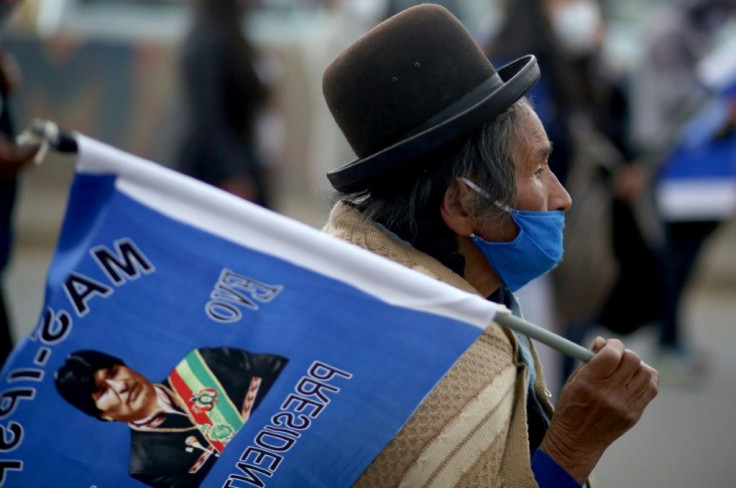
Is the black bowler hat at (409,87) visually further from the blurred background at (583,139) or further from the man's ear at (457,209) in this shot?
the blurred background at (583,139)

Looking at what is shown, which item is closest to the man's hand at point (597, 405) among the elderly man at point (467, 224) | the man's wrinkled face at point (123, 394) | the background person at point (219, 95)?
the elderly man at point (467, 224)

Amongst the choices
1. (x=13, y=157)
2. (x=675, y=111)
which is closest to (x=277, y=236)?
(x=13, y=157)

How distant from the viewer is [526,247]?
2477mm

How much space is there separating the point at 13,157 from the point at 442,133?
136cm

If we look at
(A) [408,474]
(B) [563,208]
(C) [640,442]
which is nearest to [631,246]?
(C) [640,442]

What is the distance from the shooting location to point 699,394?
7254 millimetres

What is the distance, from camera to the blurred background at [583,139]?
5.44 meters

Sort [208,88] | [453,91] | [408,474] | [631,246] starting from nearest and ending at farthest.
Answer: [408,474]
[453,91]
[631,246]
[208,88]

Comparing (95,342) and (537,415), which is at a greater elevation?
(95,342)

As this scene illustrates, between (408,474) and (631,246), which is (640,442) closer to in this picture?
(631,246)

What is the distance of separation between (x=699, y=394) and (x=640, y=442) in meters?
1.04

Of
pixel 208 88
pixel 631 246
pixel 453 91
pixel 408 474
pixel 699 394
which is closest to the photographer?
pixel 408 474

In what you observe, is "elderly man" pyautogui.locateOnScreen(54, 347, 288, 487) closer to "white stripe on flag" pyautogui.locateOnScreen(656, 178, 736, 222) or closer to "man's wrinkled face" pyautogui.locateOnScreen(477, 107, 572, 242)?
"man's wrinkled face" pyautogui.locateOnScreen(477, 107, 572, 242)

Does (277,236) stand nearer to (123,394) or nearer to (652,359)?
(123,394)
